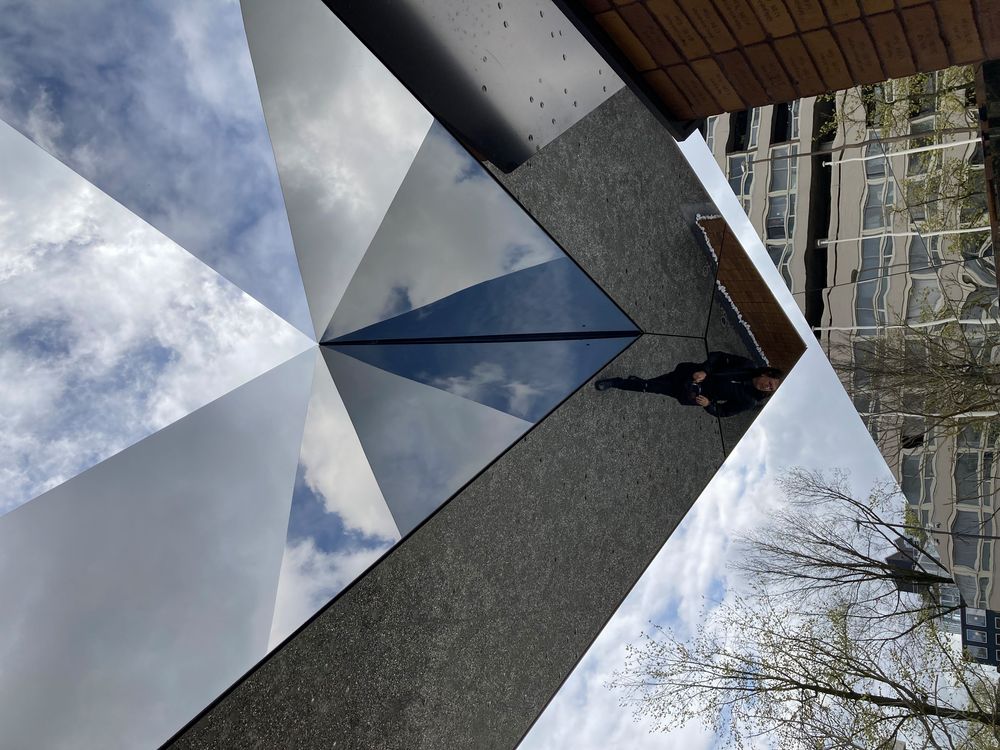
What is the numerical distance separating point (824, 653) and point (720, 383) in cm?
445

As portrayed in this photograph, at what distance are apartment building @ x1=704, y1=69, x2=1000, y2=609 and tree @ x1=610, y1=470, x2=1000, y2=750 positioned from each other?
5.15 feet

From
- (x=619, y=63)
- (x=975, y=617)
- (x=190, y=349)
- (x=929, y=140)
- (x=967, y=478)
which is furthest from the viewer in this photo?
(x=975, y=617)

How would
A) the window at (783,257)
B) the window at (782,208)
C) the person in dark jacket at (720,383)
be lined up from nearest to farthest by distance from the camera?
1. the person in dark jacket at (720,383)
2. the window at (782,208)
3. the window at (783,257)

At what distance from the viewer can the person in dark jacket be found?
6.05 meters

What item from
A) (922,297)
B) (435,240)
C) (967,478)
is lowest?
(435,240)

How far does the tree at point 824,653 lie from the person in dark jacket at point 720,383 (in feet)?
9.62

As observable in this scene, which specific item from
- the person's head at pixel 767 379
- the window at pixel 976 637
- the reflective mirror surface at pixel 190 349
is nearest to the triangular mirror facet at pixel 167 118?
the reflective mirror surface at pixel 190 349

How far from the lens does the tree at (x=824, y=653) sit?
8.23m

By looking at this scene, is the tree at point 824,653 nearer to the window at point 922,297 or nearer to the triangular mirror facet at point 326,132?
the window at point 922,297

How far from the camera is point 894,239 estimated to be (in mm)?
6062

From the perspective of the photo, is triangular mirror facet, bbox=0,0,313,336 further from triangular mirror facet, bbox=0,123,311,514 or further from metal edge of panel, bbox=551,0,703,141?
metal edge of panel, bbox=551,0,703,141

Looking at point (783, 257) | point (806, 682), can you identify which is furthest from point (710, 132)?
point (806, 682)

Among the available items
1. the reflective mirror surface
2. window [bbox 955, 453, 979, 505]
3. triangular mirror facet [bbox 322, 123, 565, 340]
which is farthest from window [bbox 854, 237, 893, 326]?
the reflective mirror surface

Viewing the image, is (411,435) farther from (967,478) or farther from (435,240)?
(967,478)
